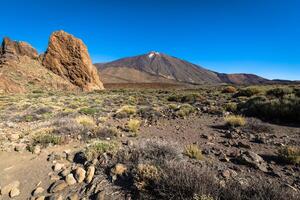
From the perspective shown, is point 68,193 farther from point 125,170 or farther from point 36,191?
point 125,170

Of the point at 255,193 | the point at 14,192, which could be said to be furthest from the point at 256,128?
the point at 14,192

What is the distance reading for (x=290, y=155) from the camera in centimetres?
450

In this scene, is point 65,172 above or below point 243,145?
below

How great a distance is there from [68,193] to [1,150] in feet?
11.3

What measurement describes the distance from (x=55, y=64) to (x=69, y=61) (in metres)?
2.76

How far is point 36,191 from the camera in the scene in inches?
→ 151

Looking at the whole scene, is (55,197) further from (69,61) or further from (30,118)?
(69,61)

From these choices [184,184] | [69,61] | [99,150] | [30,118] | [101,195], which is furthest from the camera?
[69,61]

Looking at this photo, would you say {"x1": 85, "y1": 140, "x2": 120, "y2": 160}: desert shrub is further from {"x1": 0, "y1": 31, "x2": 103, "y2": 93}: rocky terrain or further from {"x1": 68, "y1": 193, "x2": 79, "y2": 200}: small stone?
{"x1": 0, "y1": 31, "x2": 103, "y2": 93}: rocky terrain

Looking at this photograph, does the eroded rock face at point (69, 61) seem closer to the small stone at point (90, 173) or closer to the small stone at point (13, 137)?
the small stone at point (13, 137)

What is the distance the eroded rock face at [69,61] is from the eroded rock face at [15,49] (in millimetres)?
2592

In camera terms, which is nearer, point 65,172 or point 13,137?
point 65,172

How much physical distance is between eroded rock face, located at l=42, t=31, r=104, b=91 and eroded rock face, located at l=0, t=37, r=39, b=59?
2592mm

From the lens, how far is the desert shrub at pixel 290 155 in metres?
4.39
